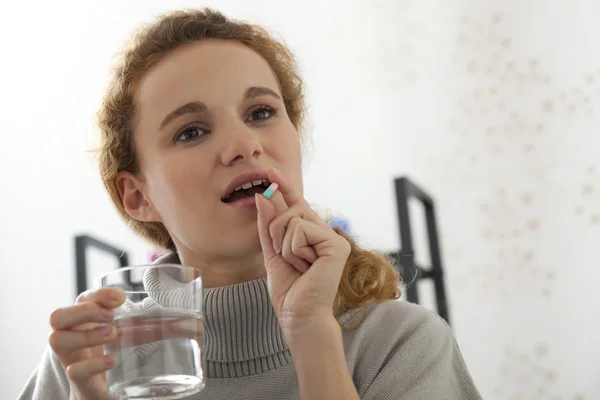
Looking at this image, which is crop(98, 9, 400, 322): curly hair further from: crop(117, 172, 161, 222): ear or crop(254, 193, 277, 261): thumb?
crop(254, 193, 277, 261): thumb

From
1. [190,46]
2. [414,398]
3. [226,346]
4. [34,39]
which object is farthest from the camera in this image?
[34,39]

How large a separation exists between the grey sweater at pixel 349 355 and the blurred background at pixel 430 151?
1395 millimetres

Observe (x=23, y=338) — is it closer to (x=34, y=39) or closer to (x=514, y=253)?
(x=34, y=39)

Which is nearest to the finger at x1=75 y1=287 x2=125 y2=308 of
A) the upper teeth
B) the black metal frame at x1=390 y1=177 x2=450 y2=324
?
the upper teeth

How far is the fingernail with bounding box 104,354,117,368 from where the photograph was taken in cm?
74

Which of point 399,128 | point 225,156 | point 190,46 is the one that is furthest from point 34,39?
point 225,156

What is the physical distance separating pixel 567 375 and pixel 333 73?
1.45 m

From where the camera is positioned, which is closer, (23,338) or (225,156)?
(225,156)

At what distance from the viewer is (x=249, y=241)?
105 centimetres

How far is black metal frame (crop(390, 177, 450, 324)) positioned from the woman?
71 cm

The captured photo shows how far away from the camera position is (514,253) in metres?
2.62

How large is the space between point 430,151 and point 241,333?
70.6 inches

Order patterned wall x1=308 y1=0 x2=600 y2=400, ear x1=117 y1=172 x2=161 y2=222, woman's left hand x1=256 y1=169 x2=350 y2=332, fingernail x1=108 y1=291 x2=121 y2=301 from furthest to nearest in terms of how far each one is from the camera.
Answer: patterned wall x1=308 y1=0 x2=600 y2=400 < ear x1=117 y1=172 x2=161 y2=222 < woman's left hand x1=256 y1=169 x2=350 y2=332 < fingernail x1=108 y1=291 x2=121 y2=301

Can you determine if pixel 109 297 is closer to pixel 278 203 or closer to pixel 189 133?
pixel 278 203
